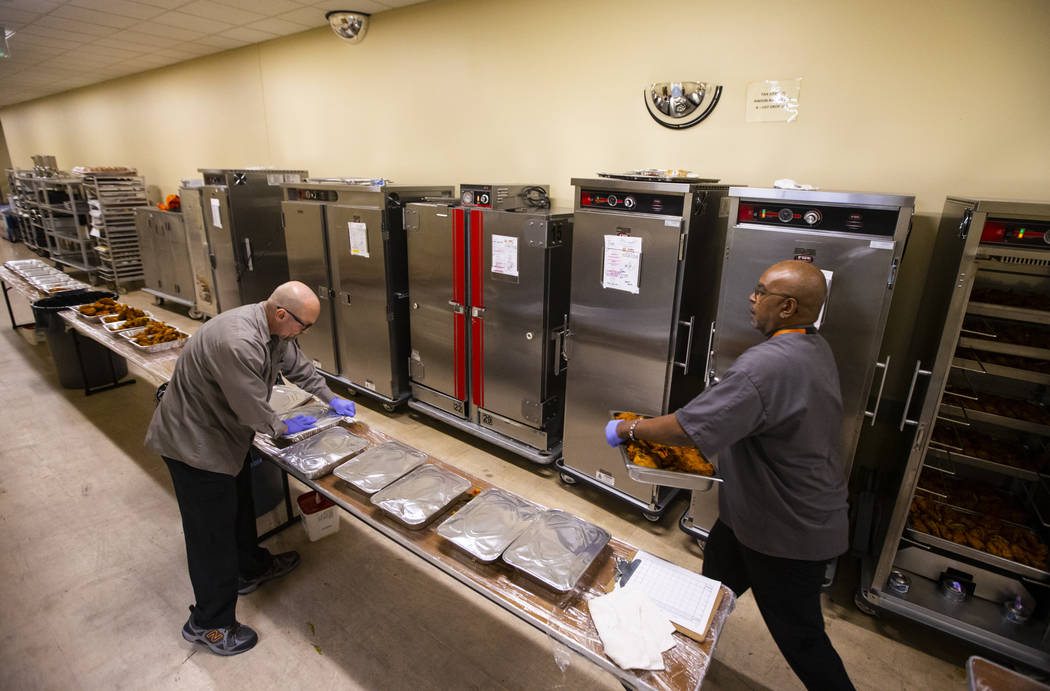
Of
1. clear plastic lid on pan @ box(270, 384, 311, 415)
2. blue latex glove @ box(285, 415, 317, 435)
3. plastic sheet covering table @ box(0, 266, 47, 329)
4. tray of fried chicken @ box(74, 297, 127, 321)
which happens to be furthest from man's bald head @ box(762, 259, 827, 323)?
plastic sheet covering table @ box(0, 266, 47, 329)

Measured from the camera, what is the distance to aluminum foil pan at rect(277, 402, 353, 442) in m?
2.38

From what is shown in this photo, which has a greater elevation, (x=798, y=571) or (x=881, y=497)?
(x=798, y=571)

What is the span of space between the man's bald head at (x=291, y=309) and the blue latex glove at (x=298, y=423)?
1.77ft

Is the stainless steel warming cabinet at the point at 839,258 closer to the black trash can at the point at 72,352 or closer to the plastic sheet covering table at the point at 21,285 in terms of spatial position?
the black trash can at the point at 72,352

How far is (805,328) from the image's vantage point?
159 centimetres

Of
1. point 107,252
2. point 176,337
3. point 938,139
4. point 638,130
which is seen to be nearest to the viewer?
point 938,139

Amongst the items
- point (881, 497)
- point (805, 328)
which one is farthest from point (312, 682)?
point (881, 497)

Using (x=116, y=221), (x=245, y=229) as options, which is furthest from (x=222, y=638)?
(x=116, y=221)

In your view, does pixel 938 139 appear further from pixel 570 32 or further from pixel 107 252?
pixel 107 252

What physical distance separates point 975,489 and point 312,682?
3.14m

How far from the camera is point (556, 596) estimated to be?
5.14ft

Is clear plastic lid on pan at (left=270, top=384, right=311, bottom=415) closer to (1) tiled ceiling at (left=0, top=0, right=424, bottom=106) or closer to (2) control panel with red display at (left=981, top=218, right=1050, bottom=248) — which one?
(2) control panel with red display at (left=981, top=218, right=1050, bottom=248)

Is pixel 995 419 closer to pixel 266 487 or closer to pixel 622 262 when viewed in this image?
pixel 622 262

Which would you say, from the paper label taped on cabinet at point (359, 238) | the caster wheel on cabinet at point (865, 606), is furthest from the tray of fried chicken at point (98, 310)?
the caster wheel on cabinet at point (865, 606)
